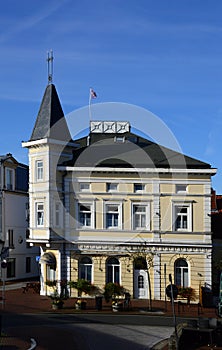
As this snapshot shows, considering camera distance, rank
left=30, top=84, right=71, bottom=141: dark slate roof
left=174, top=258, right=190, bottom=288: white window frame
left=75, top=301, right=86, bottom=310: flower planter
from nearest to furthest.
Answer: left=75, top=301, right=86, bottom=310: flower planter < left=174, top=258, right=190, bottom=288: white window frame < left=30, top=84, right=71, bottom=141: dark slate roof

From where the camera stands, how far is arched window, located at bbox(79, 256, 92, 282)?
122 ft

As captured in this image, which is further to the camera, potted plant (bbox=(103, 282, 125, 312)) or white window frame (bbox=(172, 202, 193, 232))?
white window frame (bbox=(172, 202, 193, 232))

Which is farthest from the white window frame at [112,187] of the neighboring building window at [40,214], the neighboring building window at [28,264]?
the neighboring building window at [28,264]

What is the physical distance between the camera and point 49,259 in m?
37.3

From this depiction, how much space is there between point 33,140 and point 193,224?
41.5ft

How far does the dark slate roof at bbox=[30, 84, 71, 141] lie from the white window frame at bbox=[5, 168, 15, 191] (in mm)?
11595

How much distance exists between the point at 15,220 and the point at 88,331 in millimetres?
27958

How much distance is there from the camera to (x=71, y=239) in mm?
37125

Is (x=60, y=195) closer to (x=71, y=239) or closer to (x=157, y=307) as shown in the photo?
(x=71, y=239)

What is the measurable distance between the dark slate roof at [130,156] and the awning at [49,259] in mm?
6513

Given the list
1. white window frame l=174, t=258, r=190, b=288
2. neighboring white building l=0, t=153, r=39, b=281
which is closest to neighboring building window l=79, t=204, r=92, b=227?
white window frame l=174, t=258, r=190, b=288

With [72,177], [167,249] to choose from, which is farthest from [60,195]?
[167,249]

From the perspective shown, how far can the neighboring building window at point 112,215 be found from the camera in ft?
122

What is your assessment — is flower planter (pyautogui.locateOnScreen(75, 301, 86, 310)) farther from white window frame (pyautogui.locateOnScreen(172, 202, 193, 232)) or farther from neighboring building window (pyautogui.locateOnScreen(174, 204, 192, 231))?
neighboring building window (pyautogui.locateOnScreen(174, 204, 192, 231))
